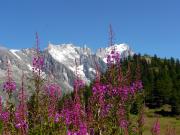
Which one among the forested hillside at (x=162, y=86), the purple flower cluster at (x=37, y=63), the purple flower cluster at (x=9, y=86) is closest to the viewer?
the purple flower cluster at (x=9, y=86)

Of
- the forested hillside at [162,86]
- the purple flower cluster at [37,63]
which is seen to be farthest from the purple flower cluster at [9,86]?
the forested hillside at [162,86]

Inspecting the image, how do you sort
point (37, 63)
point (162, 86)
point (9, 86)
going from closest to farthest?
point (9, 86) → point (37, 63) → point (162, 86)

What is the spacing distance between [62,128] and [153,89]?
146m

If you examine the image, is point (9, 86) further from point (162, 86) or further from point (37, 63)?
point (162, 86)

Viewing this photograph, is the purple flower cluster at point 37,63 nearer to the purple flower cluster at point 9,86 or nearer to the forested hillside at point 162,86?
the purple flower cluster at point 9,86

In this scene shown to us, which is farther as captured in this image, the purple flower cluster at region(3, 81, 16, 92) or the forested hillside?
the forested hillside

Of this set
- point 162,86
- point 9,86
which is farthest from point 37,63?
point 162,86

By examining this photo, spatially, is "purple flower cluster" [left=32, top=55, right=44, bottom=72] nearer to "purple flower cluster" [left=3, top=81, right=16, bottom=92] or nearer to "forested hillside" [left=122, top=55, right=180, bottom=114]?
"purple flower cluster" [left=3, top=81, right=16, bottom=92]

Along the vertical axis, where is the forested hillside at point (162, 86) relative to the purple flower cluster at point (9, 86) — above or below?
above

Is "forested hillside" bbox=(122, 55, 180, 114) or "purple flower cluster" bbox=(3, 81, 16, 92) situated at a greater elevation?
"forested hillside" bbox=(122, 55, 180, 114)

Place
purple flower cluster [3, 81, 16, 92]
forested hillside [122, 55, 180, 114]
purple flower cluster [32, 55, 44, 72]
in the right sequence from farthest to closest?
forested hillside [122, 55, 180, 114]
purple flower cluster [32, 55, 44, 72]
purple flower cluster [3, 81, 16, 92]

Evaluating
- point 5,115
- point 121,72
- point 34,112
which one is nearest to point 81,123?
point 121,72

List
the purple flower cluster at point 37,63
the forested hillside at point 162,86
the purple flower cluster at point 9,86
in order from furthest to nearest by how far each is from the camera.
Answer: the forested hillside at point 162,86 → the purple flower cluster at point 37,63 → the purple flower cluster at point 9,86

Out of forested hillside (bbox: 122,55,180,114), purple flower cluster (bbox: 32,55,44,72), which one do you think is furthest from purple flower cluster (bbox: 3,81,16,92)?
forested hillside (bbox: 122,55,180,114)
